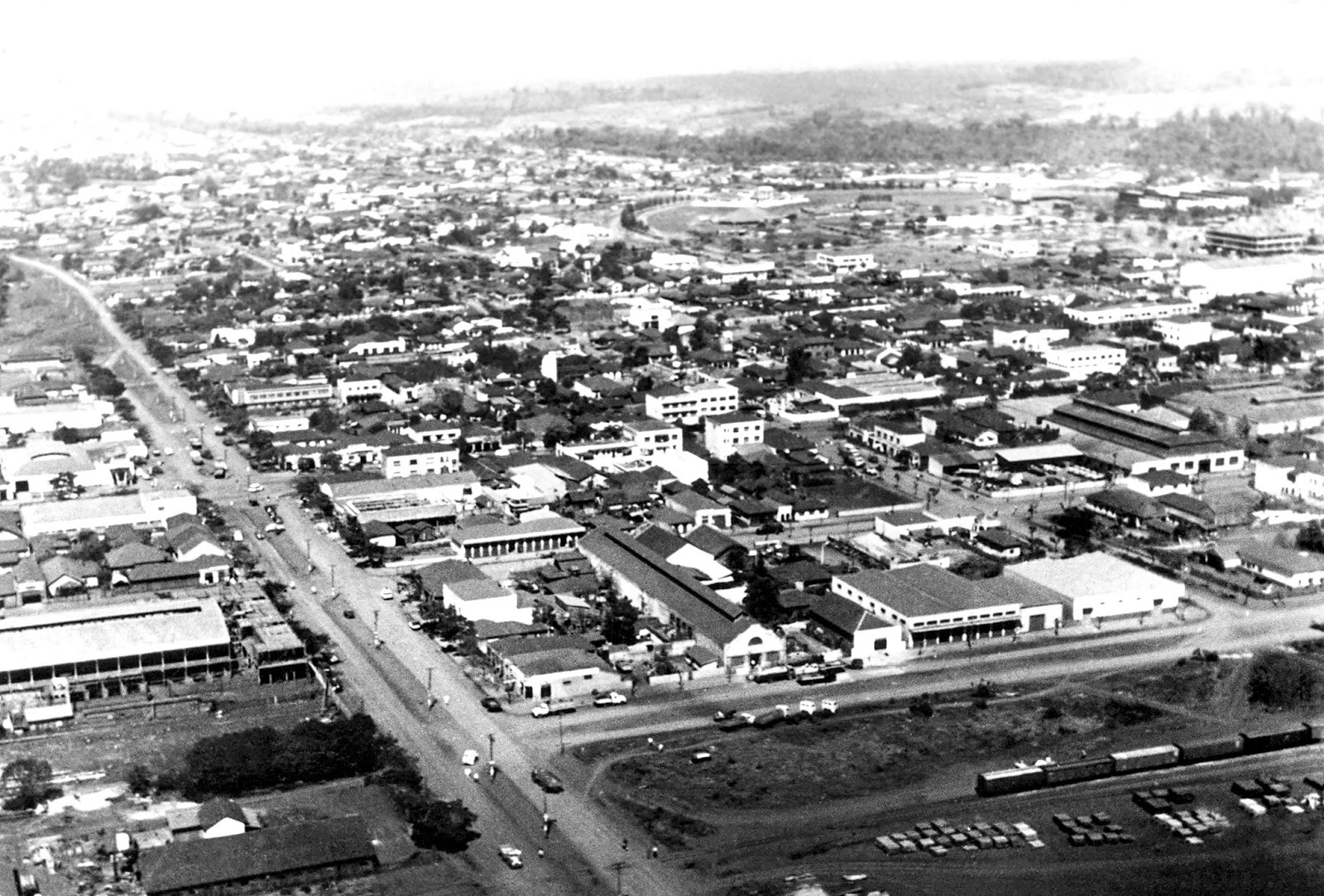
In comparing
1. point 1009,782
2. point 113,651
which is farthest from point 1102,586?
point 113,651

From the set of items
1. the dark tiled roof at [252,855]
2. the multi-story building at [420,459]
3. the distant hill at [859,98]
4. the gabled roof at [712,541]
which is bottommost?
the multi-story building at [420,459]

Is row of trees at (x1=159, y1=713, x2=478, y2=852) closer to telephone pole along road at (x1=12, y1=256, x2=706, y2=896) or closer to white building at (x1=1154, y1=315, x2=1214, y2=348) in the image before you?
telephone pole along road at (x1=12, y1=256, x2=706, y2=896)

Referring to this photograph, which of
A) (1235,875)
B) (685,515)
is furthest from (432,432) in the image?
(1235,875)

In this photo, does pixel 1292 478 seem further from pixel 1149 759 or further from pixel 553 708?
pixel 553 708

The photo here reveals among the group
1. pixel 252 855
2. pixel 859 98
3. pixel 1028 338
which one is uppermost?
pixel 859 98

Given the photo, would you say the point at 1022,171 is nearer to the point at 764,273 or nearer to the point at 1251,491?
the point at 764,273

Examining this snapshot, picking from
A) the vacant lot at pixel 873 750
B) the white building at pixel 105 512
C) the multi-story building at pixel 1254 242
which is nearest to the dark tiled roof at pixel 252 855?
the vacant lot at pixel 873 750

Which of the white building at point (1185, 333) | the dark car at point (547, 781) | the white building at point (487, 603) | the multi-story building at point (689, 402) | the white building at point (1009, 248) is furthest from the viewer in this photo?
the white building at point (1009, 248)

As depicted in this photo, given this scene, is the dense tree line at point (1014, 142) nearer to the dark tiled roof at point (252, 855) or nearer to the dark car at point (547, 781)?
the dark car at point (547, 781)
